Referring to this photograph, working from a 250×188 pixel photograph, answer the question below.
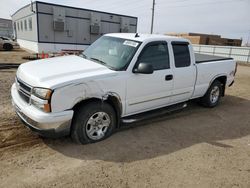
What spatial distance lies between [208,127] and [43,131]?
356 centimetres

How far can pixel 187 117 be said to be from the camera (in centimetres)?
536

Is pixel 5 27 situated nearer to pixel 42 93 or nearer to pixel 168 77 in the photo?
pixel 168 77

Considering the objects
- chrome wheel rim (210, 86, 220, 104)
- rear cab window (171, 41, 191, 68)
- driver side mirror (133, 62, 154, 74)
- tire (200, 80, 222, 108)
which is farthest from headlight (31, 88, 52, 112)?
chrome wheel rim (210, 86, 220, 104)

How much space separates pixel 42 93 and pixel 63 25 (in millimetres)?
21946

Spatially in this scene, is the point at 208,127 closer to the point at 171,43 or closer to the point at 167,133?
the point at 167,133

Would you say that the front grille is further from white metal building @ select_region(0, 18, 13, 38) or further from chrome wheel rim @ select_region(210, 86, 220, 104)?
white metal building @ select_region(0, 18, 13, 38)

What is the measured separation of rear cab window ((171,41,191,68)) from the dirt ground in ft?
4.52

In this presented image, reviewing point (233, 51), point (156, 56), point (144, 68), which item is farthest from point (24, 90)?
point (233, 51)

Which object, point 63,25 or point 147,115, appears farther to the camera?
point 63,25

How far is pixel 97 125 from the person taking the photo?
377 centimetres

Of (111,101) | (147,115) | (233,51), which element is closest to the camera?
(111,101)

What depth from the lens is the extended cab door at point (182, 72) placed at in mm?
4691

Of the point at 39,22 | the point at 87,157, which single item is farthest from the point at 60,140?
the point at 39,22

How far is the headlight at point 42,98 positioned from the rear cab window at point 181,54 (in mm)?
2832
